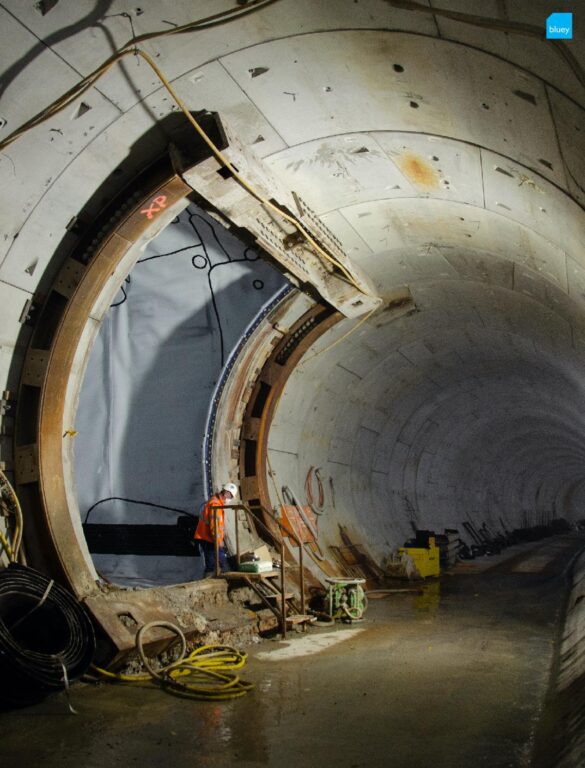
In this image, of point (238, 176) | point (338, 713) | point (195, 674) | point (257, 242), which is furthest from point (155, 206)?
point (338, 713)

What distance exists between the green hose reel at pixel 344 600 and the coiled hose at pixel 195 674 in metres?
2.48

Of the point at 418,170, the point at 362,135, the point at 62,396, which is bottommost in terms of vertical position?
the point at 62,396

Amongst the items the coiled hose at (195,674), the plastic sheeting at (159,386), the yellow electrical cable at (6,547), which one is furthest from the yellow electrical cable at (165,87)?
the coiled hose at (195,674)

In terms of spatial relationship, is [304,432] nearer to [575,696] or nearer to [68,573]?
[68,573]

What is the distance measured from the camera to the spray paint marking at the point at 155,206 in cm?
586

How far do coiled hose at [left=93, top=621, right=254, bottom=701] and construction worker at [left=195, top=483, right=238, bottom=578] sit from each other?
7.05 ft

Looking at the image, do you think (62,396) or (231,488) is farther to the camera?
(231,488)

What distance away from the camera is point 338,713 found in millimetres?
4793

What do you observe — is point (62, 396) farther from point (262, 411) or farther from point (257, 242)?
point (262, 411)

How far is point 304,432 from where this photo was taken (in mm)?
11266


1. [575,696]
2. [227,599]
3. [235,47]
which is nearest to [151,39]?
[235,47]

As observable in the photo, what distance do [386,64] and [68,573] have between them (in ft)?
14.1

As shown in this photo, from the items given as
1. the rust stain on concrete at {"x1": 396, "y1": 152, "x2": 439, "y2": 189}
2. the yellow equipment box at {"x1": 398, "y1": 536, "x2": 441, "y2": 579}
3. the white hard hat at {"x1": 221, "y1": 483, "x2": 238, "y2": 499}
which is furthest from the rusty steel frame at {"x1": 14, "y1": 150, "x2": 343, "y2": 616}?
the yellow equipment box at {"x1": 398, "y1": 536, "x2": 441, "y2": 579}

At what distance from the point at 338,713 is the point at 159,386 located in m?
5.37
